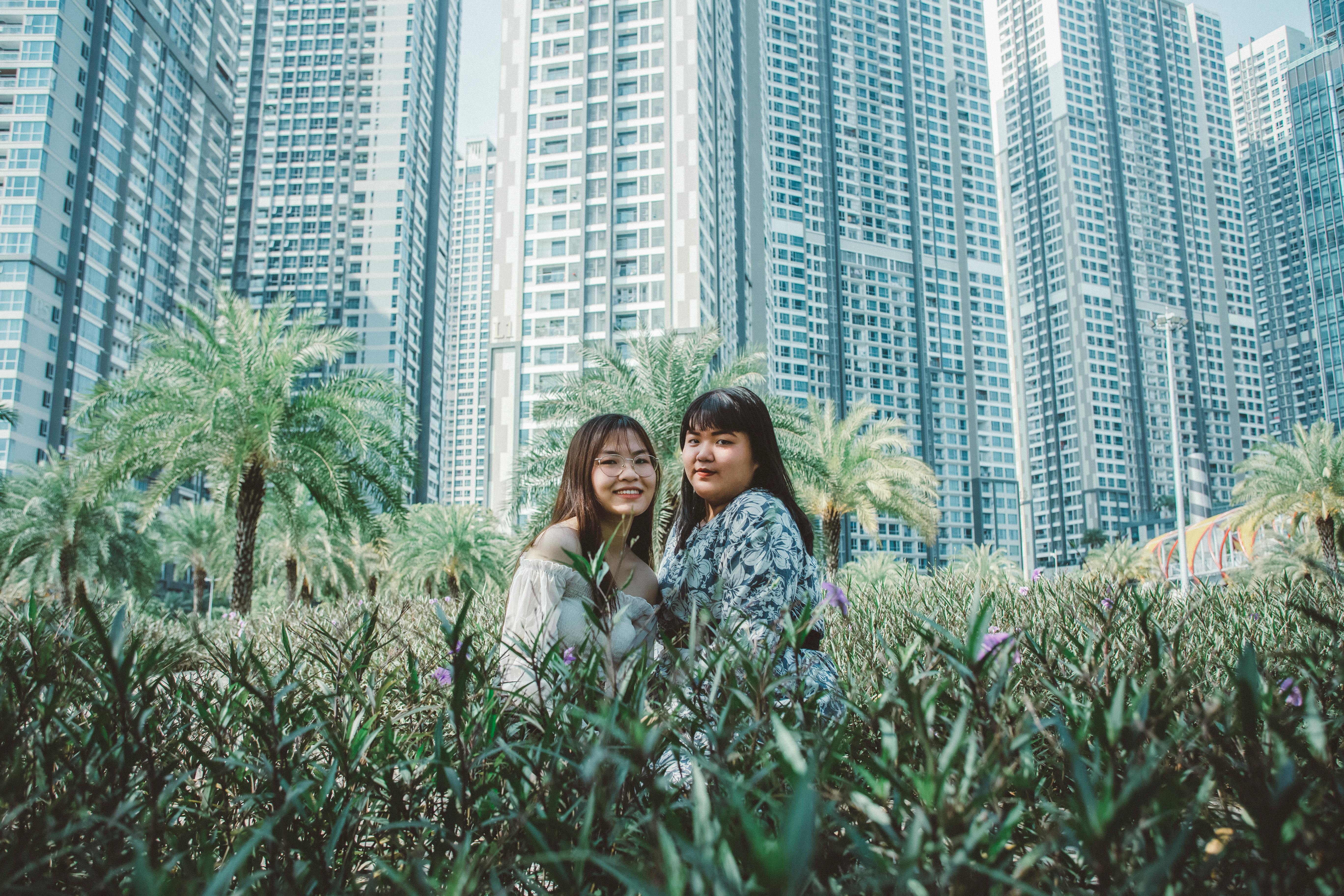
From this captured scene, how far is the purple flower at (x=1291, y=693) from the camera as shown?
1.15 meters

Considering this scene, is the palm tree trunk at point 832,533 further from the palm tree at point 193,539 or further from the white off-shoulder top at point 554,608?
the palm tree at point 193,539

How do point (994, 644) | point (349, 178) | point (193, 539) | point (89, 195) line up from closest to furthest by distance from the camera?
point (994, 644), point (193, 539), point (89, 195), point (349, 178)

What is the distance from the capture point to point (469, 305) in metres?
176

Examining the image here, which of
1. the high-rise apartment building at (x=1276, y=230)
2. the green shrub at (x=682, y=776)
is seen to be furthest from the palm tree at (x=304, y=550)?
the high-rise apartment building at (x=1276, y=230)

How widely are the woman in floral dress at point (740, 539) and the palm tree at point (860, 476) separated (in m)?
17.3

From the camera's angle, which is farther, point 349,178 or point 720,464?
point 349,178

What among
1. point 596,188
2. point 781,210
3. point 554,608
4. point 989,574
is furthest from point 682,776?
point 781,210

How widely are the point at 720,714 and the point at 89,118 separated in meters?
77.4

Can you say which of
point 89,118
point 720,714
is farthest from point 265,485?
point 89,118

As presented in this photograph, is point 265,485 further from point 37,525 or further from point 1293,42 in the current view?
point 1293,42

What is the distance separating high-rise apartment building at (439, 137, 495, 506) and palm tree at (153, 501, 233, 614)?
131 meters

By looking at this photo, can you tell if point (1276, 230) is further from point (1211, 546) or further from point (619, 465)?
point (619, 465)

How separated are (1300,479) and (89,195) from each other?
72.2m

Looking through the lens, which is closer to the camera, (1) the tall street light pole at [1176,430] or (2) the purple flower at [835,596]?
(2) the purple flower at [835,596]
